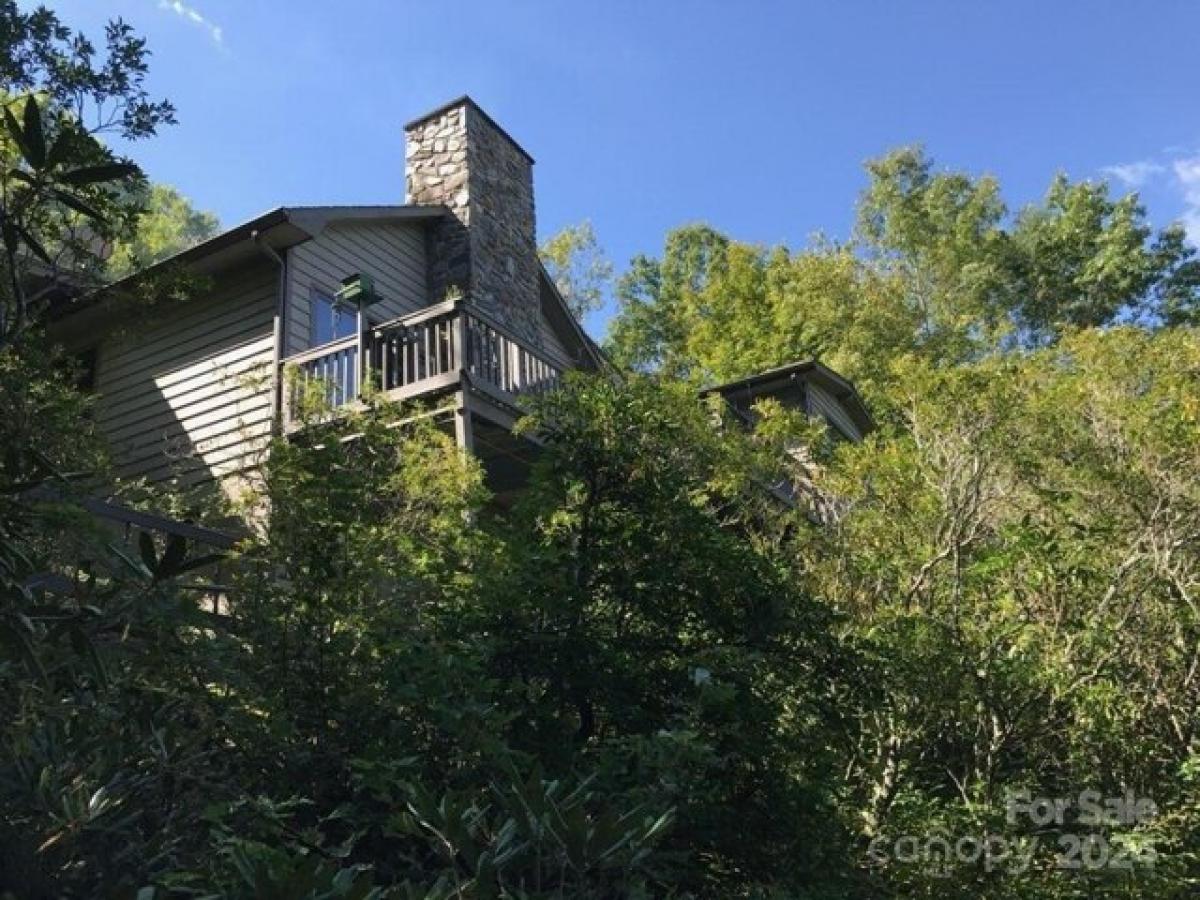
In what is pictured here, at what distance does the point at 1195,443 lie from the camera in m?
6.71

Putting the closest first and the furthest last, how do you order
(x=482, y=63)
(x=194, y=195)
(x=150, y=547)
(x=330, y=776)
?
(x=150, y=547), (x=330, y=776), (x=482, y=63), (x=194, y=195)

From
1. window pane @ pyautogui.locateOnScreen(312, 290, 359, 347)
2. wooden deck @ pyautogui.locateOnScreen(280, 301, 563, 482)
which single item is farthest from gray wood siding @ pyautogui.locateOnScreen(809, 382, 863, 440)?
window pane @ pyautogui.locateOnScreen(312, 290, 359, 347)

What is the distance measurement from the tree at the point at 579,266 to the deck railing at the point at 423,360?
20.1 meters

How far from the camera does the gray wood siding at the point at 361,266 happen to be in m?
11.4

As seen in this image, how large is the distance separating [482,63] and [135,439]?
6.21 m

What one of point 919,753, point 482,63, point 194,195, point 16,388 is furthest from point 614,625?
point 194,195

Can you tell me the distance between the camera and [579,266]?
3086 centimetres

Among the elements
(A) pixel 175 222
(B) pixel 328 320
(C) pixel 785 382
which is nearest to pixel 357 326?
(B) pixel 328 320

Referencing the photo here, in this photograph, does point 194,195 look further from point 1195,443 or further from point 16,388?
point 1195,443

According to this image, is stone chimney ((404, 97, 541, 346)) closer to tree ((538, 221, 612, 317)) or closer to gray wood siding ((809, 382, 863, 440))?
gray wood siding ((809, 382, 863, 440))

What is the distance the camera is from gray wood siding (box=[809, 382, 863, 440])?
675 inches

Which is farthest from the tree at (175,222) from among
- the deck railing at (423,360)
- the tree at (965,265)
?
the deck railing at (423,360)

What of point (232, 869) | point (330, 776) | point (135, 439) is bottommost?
point (232, 869)

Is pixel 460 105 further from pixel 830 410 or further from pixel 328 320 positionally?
A: pixel 830 410
